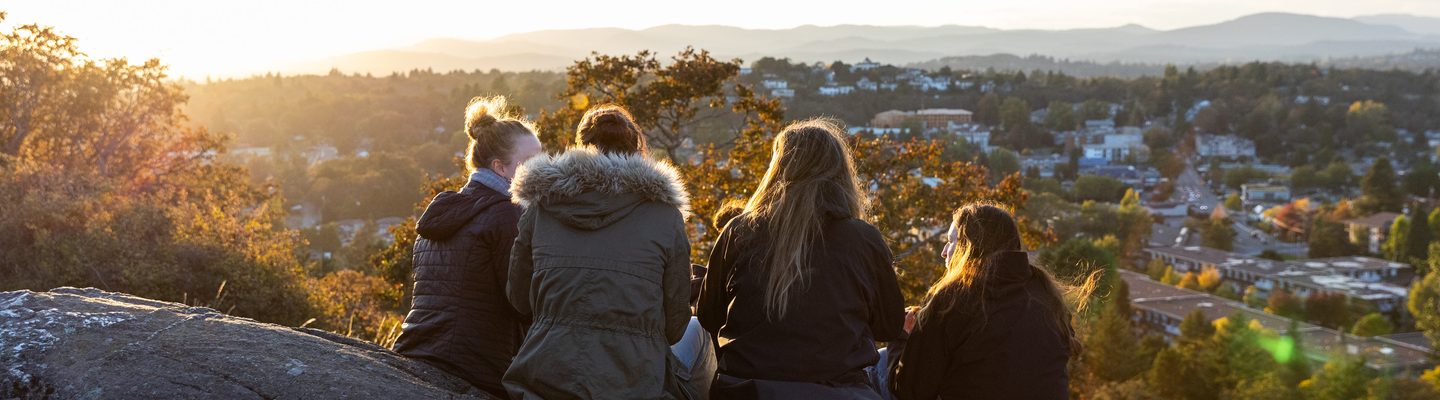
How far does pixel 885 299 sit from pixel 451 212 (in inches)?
54.3

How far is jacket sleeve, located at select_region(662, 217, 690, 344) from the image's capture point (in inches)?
120

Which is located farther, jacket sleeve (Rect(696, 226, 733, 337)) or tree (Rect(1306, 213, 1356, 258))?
tree (Rect(1306, 213, 1356, 258))

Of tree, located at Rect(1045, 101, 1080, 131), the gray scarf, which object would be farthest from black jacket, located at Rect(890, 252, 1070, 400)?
tree, located at Rect(1045, 101, 1080, 131)

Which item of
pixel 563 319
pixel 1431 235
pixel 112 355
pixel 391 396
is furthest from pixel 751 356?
pixel 1431 235

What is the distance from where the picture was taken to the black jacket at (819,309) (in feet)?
10.6

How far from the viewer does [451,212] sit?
11.3 feet

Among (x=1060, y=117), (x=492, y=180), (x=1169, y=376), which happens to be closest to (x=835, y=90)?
(x=1169, y=376)

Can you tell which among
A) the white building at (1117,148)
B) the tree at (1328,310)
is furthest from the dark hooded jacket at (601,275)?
the white building at (1117,148)

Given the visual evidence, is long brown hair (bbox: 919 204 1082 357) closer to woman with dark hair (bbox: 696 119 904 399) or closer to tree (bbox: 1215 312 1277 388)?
woman with dark hair (bbox: 696 119 904 399)

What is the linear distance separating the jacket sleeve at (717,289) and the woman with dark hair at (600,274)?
0.32 meters

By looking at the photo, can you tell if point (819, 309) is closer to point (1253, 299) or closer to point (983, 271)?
point (983, 271)

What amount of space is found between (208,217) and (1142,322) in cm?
3404

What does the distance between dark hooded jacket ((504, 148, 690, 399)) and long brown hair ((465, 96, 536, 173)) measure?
1.82ft

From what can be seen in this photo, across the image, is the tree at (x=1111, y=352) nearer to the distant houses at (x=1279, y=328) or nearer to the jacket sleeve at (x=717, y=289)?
the distant houses at (x=1279, y=328)
